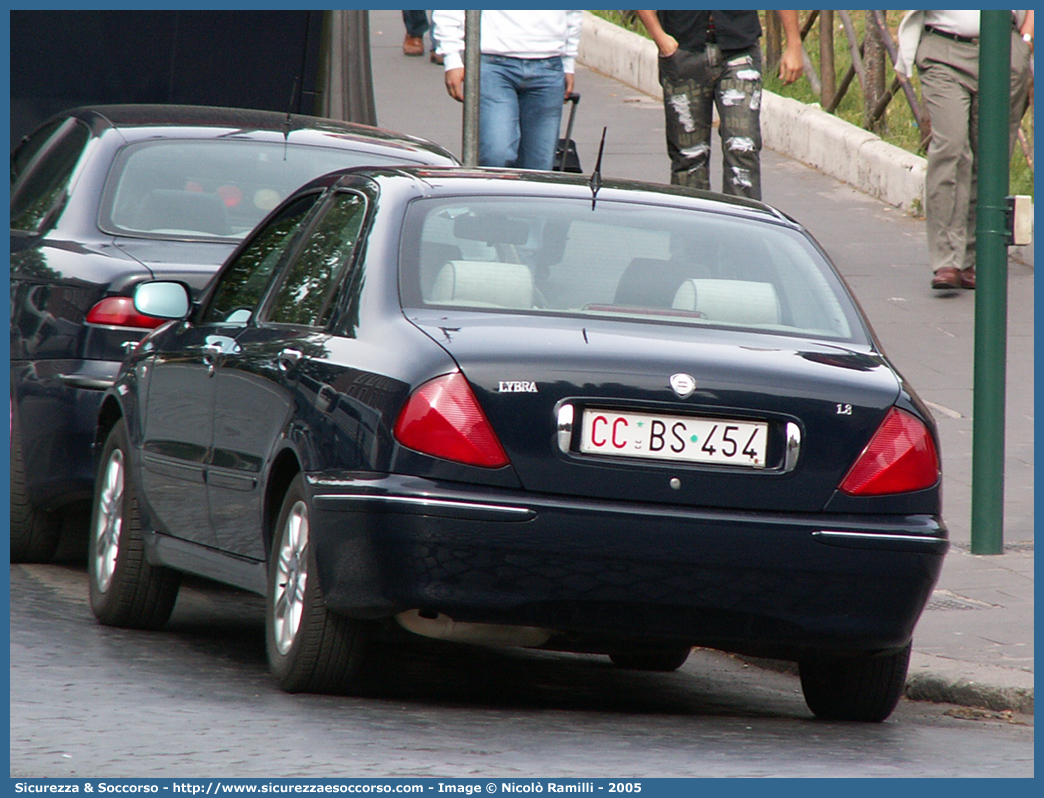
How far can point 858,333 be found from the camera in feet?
20.2

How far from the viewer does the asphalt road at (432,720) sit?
5074 millimetres

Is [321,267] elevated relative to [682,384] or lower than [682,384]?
elevated

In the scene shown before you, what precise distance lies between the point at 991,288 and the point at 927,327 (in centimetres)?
416

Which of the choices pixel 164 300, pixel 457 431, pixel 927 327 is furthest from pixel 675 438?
pixel 927 327

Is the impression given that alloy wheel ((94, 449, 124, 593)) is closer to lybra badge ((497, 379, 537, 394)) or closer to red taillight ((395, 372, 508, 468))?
red taillight ((395, 372, 508, 468))

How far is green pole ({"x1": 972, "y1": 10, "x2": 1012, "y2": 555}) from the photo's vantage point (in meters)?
8.63

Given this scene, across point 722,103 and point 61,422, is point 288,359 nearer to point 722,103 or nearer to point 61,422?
point 61,422

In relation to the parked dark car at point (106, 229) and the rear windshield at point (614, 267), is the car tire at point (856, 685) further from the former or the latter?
the parked dark car at point (106, 229)

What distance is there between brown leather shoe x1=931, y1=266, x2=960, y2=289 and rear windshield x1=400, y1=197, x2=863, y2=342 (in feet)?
24.3

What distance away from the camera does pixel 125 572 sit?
23.7 feet

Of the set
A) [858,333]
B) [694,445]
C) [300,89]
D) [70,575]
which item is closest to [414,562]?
[694,445]

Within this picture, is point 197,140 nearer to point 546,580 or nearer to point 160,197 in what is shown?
point 160,197

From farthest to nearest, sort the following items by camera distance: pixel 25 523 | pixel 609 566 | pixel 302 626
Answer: pixel 25 523 → pixel 302 626 → pixel 609 566

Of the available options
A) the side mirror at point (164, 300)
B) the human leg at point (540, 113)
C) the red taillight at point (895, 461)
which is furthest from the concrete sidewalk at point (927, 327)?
the side mirror at point (164, 300)
